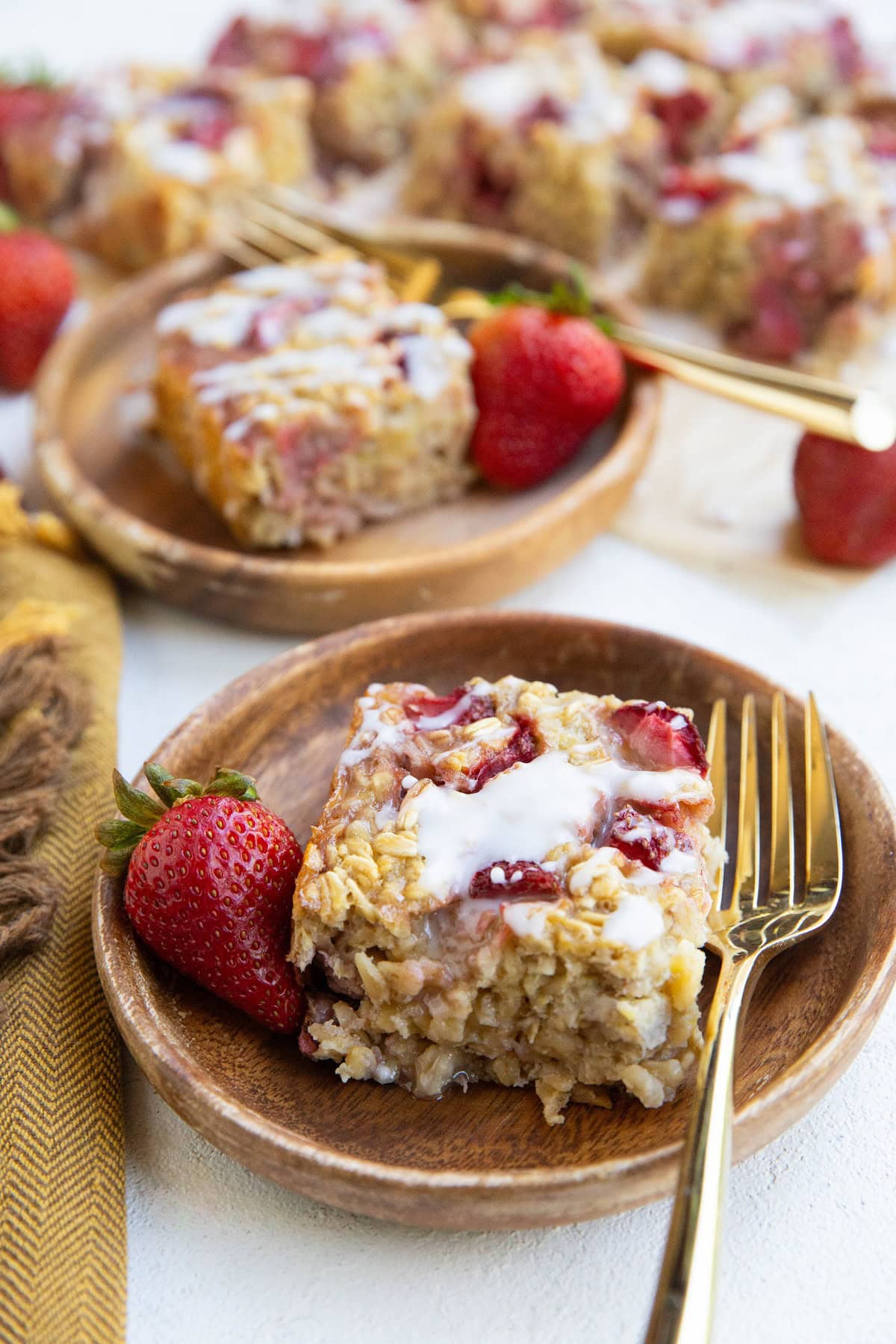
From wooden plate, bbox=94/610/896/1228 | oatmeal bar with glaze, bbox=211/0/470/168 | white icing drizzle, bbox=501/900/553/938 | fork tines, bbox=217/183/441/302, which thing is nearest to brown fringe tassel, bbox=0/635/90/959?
wooden plate, bbox=94/610/896/1228

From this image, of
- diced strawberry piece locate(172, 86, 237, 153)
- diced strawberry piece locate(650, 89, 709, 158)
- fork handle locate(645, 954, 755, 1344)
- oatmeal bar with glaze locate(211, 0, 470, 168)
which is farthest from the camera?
oatmeal bar with glaze locate(211, 0, 470, 168)

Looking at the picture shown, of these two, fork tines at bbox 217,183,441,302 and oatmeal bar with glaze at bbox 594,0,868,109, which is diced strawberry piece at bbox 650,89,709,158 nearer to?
oatmeal bar with glaze at bbox 594,0,868,109

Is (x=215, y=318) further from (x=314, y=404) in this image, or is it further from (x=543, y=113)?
(x=543, y=113)

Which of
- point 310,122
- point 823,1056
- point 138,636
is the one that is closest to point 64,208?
point 310,122

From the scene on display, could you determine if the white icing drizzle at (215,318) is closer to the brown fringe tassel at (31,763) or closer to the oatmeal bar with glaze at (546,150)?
the brown fringe tassel at (31,763)

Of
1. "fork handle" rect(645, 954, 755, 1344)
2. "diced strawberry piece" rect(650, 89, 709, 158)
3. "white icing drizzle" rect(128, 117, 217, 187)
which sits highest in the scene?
"diced strawberry piece" rect(650, 89, 709, 158)

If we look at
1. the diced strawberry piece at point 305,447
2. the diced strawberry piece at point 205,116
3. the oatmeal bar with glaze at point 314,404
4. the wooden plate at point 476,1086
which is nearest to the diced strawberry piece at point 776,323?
the oatmeal bar with glaze at point 314,404
